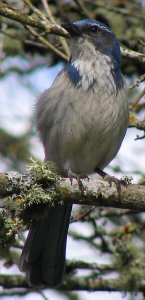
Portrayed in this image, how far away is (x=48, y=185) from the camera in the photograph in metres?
5.33

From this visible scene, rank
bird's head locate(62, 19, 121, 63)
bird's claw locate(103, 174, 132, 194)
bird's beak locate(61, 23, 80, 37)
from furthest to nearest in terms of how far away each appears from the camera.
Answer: bird's head locate(62, 19, 121, 63), bird's beak locate(61, 23, 80, 37), bird's claw locate(103, 174, 132, 194)

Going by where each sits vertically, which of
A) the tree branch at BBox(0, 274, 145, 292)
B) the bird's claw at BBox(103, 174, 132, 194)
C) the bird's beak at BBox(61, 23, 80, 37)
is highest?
the bird's beak at BBox(61, 23, 80, 37)

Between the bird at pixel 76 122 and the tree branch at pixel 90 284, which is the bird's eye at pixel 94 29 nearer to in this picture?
the bird at pixel 76 122

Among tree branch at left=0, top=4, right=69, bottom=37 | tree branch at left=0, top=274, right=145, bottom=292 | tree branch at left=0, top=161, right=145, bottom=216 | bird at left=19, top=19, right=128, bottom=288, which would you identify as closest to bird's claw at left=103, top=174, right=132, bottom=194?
tree branch at left=0, top=161, right=145, bottom=216

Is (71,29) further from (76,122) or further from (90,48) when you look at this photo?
(76,122)

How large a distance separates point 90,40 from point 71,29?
12.7 inches

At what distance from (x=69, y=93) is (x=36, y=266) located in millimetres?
1699

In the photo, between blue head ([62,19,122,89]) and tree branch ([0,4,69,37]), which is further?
blue head ([62,19,122,89])

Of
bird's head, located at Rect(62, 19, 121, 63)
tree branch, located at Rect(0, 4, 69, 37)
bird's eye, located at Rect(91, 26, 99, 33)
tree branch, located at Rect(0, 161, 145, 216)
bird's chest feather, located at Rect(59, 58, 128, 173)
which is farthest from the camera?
bird's eye, located at Rect(91, 26, 99, 33)

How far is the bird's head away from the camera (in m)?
7.05

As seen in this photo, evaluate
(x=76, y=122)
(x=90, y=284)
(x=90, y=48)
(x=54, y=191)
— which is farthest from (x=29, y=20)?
(x=90, y=284)

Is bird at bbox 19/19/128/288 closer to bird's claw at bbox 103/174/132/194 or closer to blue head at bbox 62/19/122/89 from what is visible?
blue head at bbox 62/19/122/89

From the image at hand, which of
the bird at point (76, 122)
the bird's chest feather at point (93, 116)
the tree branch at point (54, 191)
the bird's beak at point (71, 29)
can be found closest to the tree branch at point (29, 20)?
the bird's beak at point (71, 29)

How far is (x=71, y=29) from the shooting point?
6.95 meters
